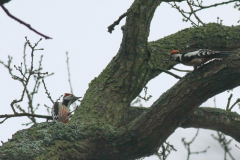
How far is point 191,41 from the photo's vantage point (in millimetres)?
5227

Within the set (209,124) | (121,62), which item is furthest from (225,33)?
(121,62)

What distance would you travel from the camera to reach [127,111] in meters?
4.60

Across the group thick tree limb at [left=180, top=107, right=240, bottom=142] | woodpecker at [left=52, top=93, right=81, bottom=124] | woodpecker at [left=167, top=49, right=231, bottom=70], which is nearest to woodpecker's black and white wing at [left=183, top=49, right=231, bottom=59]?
woodpecker at [left=167, top=49, right=231, bottom=70]

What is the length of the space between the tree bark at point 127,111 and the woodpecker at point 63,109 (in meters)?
0.86

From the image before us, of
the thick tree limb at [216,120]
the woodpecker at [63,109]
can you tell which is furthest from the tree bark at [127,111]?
the woodpecker at [63,109]

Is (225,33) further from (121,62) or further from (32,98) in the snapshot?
(32,98)

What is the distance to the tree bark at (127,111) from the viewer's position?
3.04m

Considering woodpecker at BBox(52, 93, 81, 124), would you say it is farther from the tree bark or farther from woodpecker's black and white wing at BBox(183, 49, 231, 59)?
woodpecker's black and white wing at BBox(183, 49, 231, 59)

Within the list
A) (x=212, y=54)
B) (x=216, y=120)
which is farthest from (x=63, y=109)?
(x=212, y=54)

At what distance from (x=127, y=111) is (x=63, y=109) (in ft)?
4.22

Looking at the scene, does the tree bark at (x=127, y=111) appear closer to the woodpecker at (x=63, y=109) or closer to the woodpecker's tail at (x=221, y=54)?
the woodpecker's tail at (x=221, y=54)

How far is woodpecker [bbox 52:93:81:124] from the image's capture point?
5091 mm

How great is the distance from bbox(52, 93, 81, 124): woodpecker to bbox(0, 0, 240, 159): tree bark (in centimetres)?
86

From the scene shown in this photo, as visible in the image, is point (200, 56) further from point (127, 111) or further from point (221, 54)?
point (127, 111)
